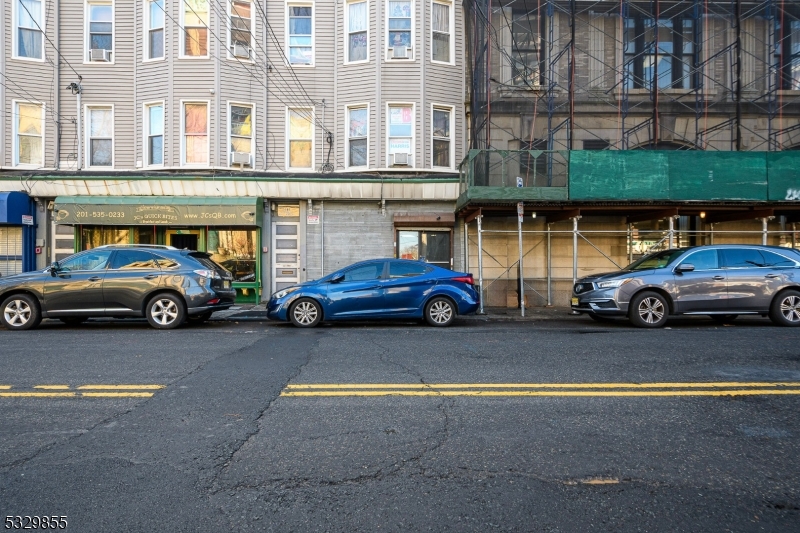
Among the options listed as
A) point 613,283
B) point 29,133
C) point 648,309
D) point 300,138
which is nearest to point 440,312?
point 613,283

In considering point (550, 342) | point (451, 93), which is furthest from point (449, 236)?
point (550, 342)

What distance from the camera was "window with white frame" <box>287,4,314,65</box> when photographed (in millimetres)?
17266

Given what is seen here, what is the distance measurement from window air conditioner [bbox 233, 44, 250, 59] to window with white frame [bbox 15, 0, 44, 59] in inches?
228

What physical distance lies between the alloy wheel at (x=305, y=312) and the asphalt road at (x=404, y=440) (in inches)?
139

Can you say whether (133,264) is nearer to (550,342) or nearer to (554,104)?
(550,342)

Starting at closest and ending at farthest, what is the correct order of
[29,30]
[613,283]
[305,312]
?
[613,283] < [305,312] < [29,30]

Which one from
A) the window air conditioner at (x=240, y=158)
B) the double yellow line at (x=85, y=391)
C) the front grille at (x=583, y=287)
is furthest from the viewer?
the window air conditioner at (x=240, y=158)

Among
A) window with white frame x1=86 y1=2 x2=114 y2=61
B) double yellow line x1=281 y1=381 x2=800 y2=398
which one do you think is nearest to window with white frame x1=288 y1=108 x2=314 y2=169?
window with white frame x1=86 y1=2 x2=114 y2=61

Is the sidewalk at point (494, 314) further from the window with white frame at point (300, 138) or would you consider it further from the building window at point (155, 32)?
the building window at point (155, 32)

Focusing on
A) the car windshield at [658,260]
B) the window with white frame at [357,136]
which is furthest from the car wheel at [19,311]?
the car windshield at [658,260]

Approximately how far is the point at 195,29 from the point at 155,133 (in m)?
3.29

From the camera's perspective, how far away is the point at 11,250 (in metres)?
16.6

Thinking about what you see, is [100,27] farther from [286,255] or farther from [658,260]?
[658,260]

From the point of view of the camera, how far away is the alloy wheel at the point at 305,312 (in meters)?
11.4
